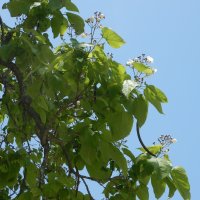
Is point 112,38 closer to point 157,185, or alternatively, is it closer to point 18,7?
point 18,7

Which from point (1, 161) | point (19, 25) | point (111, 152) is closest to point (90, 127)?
point (111, 152)

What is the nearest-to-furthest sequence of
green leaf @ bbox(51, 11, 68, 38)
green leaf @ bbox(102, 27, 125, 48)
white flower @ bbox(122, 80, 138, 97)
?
1. white flower @ bbox(122, 80, 138, 97)
2. green leaf @ bbox(102, 27, 125, 48)
3. green leaf @ bbox(51, 11, 68, 38)

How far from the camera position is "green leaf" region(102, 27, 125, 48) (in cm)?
243

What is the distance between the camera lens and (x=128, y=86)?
7.36 feet

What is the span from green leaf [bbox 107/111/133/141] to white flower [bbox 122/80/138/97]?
16 cm

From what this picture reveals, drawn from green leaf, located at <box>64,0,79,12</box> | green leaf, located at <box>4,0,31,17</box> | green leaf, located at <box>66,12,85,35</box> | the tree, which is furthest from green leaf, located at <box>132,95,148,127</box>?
green leaf, located at <box>4,0,31,17</box>

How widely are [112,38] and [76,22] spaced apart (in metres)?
0.44

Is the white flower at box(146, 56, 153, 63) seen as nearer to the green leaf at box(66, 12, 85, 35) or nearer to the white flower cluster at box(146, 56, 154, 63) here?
the white flower cluster at box(146, 56, 154, 63)

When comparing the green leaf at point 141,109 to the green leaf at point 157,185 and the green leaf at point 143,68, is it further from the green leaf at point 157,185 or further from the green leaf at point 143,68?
the green leaf at point 157,185

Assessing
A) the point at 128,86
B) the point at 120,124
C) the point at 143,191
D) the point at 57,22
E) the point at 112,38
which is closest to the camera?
the point at 128,86

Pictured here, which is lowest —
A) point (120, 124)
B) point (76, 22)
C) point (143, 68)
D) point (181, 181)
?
point (181, 181)

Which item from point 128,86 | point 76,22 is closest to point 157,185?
point 128,86

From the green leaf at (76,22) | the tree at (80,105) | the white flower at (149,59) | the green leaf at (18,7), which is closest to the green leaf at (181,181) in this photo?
the tree at (80,105)

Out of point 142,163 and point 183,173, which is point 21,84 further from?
point 183,173
